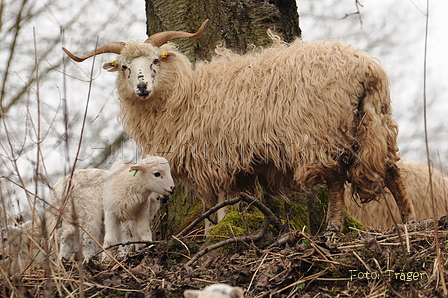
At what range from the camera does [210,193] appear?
5.61 metres

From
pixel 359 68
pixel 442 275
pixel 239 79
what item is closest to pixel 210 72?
pixel 239 79

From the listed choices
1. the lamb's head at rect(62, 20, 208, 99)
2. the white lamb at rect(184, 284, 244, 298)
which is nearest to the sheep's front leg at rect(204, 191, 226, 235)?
the lamb's head at rect(62, 20, 208, 99)

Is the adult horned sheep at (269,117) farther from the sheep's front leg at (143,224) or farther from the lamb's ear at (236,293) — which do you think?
the lamb's ear at (236,293)

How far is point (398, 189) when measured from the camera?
5383 millimetres

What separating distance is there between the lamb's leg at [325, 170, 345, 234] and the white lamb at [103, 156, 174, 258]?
1471 millimetres

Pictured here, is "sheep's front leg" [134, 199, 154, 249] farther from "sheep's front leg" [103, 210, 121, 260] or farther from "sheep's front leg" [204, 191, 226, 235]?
"sheep's front leg" [204, 191, 226, 235]

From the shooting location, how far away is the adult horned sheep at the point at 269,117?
5047mm

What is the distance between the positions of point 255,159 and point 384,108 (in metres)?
1.28

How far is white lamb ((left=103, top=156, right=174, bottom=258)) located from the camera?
4887 mm

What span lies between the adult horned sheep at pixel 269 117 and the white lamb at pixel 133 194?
22.1 inches

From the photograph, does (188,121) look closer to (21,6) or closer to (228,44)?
(228,44)

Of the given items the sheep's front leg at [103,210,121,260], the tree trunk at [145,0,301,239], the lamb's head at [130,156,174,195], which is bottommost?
the sheep's front leg at [103,210,121,260]

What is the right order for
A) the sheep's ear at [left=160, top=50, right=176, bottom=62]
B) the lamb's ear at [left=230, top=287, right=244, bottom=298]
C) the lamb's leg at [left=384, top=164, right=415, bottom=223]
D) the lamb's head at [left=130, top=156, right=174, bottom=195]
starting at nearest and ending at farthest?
the lamb's ear at [left=230, top=287, right=244, bottom=298]
the lamb's head at [left=130, top=156, right=174, bottom=195]
the lamb's leg at [left=384, top=164, right=415, bottom=223]
the sheep's ear at [left=160, top=50, right=176, bottom=62]

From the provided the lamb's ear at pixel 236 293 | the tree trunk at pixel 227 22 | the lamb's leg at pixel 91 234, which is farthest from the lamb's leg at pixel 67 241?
the lamb's ear at pixel 236 293
